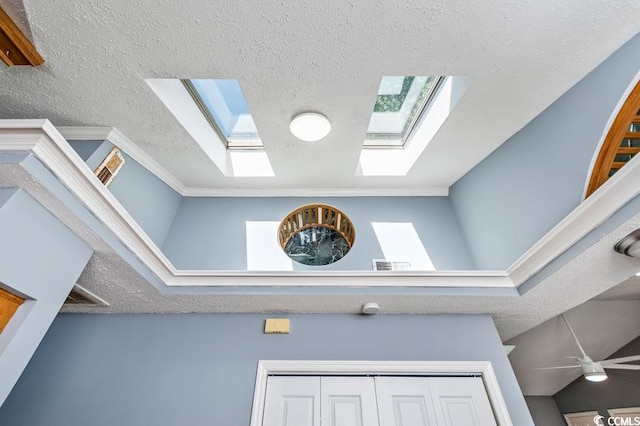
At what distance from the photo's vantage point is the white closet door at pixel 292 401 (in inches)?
75.2

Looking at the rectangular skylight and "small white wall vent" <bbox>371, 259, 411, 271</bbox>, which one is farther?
"small white wall vent" <bbox>371, 259, 411, 271</bbox>

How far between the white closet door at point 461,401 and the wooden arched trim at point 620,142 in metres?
1.42

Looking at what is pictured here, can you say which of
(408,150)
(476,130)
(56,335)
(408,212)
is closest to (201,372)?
(56,335)

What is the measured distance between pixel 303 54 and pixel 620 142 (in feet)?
6.08

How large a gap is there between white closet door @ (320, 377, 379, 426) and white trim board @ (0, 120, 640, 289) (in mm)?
658

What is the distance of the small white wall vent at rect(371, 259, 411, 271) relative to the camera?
2529 millimetres

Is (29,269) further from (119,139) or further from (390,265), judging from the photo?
(390,265)

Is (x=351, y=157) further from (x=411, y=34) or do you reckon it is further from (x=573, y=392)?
(x=573, y=392)

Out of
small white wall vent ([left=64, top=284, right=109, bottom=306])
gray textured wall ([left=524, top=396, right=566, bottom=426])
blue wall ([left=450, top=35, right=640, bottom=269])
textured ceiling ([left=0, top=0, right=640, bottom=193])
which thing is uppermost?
textured ceiling ([left=0, top=0, right=640, bottom=193])

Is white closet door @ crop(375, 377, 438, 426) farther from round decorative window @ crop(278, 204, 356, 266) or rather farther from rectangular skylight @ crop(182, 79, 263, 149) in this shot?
rectangular skylight @ crop(182, 79, 263, 149)

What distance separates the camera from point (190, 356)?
211cm

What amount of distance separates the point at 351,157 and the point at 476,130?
1.00 metres

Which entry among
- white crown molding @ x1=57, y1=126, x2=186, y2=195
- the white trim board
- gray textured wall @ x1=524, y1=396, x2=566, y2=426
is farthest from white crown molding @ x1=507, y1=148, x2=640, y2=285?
gray textured wall @ x1=524, y1=396, x2=566, y2=426
